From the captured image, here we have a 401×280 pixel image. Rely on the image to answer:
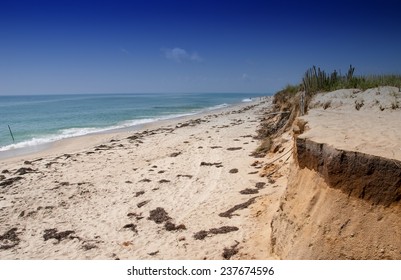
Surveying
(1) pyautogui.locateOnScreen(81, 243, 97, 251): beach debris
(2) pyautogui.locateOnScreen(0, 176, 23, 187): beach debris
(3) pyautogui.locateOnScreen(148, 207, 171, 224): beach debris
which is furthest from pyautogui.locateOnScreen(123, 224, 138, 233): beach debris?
(2) pyautogui.locateOnScreen(0, 176, 23, 187): beach debris

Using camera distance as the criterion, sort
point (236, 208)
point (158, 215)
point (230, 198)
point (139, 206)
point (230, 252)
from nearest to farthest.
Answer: point (230, 252) < point (236, 208) < point (158, 215) < point (230, 198) < point (139, 206)

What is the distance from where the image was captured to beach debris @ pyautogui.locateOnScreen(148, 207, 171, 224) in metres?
6.97

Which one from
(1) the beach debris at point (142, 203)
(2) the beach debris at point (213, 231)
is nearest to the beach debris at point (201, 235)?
(2) the beach debris at point (213, 231)

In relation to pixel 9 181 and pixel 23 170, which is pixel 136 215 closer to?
pixel 9 181

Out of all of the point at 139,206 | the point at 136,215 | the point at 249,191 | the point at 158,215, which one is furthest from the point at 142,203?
the point at 249,191

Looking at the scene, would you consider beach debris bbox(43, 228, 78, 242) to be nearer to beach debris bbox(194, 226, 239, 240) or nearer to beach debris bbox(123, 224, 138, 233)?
beach debris bbox(123, 224, 138, 233)

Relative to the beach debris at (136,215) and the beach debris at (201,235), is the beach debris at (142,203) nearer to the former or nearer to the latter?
the beach debris at (136,215)

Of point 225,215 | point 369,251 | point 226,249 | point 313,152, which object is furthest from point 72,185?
point 369,251

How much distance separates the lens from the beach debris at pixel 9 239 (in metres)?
6.26

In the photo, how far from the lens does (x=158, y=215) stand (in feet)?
23.7

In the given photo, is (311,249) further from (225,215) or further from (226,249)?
(225,215)

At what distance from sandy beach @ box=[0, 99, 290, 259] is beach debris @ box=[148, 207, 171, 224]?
0.03 m

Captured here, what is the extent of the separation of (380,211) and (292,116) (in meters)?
10.2

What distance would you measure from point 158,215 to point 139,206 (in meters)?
0.90
